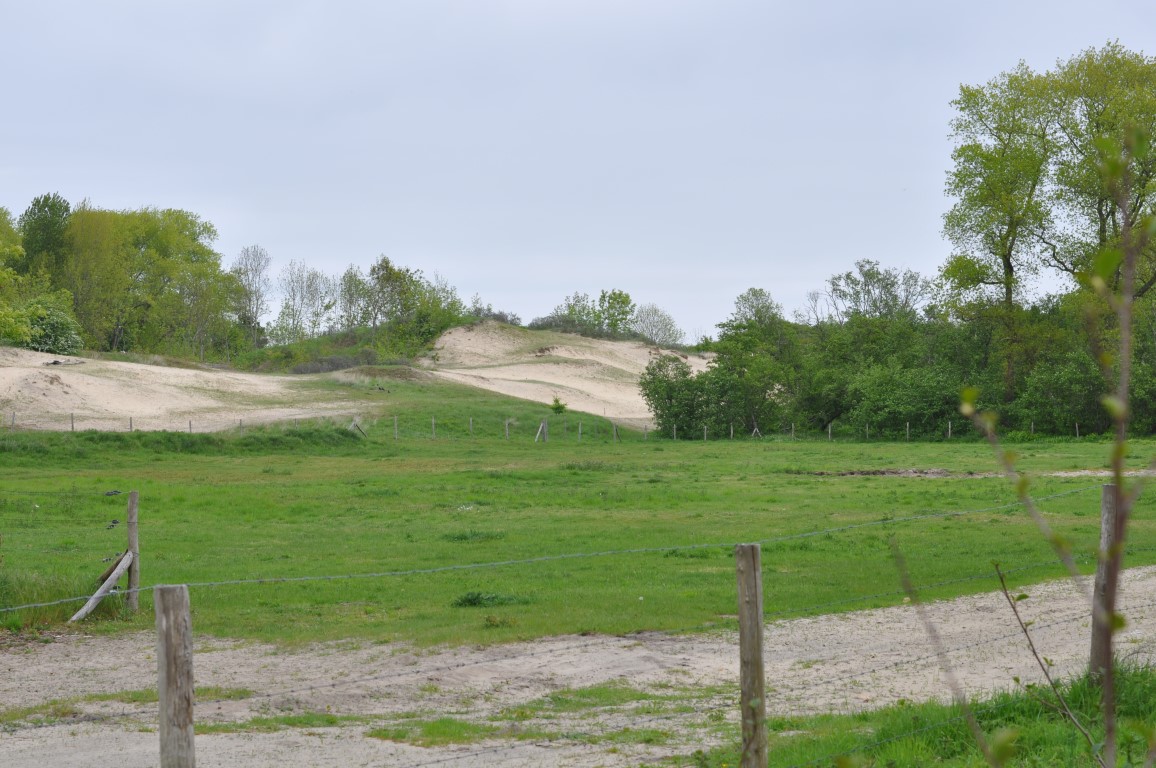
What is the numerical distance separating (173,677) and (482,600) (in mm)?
10440

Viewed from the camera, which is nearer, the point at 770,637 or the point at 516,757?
the point at 516,757

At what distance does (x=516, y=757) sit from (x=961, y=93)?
60311mm

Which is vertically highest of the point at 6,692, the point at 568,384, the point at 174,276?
the point at 174,276

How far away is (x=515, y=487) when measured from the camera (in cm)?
3378

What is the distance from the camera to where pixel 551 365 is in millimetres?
105875

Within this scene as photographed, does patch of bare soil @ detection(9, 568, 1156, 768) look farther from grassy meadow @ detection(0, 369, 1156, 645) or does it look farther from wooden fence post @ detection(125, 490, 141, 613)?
wooden fence post @ detection(125, 490, 141, 613)

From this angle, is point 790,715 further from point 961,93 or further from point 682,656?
point 961,93

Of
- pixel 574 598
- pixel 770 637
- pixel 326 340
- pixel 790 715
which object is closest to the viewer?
pixel 790 715

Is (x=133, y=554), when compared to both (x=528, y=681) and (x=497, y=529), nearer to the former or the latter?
(x=528, y=681)

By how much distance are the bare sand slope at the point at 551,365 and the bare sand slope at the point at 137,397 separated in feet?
54.1

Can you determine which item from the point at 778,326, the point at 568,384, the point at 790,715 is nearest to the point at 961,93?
the point at 778,326

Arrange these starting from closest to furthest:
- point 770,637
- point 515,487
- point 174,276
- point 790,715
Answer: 1. point 790,715
2. point 770,637
3. point 515,487
4. point 174,276

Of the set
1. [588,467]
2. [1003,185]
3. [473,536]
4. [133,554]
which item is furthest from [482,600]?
[1003,185]

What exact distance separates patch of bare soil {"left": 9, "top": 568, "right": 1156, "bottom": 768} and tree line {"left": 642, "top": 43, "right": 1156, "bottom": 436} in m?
40.6
